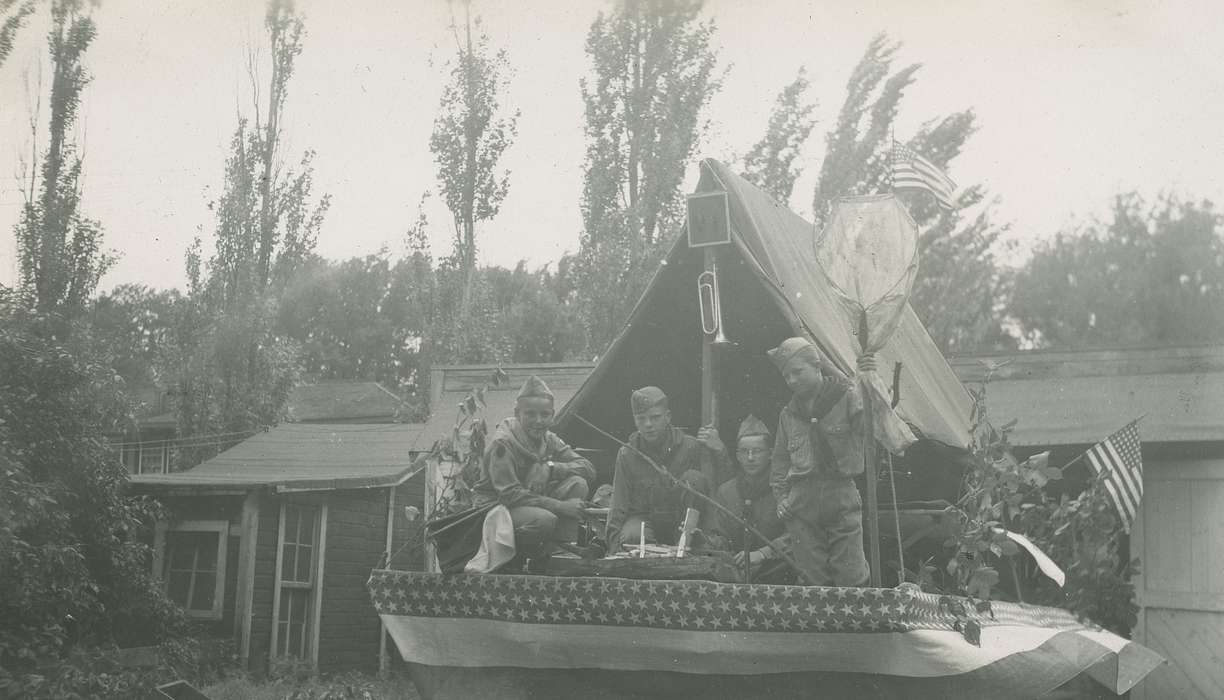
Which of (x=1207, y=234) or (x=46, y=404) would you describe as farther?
(x=1207, y=234)

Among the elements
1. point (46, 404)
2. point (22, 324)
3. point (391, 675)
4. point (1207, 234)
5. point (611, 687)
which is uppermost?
point (1207, 234)

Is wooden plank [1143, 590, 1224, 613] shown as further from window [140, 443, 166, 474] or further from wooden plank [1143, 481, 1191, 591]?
window [140, 443, 166, 474]

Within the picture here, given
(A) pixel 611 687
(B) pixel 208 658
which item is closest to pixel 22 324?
(B) pixel 208 658

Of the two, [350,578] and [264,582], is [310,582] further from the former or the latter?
[264,582]

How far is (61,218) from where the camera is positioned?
13875 mm

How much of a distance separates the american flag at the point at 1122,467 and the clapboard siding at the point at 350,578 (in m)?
7.78

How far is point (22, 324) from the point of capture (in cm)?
994

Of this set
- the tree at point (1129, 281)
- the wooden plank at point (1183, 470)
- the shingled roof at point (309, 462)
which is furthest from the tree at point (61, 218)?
the tree at point (1129, 281)

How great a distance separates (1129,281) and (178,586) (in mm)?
24203

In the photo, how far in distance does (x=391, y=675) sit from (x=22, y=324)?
5.73 metres

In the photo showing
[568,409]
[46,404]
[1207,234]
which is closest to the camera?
[568,409]

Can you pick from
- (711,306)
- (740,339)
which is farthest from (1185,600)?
(711,306)

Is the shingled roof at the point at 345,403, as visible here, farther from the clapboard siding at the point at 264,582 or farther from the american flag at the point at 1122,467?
the american flag at the point at 1122,467

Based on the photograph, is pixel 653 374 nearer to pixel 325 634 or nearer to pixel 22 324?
pixel 22 324
